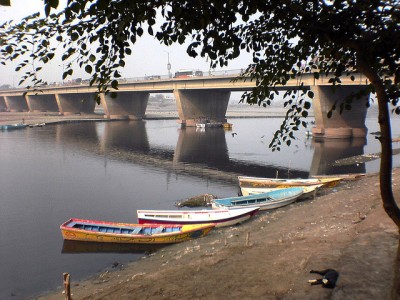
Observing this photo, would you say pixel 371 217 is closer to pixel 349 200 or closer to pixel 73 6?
pixel 349 200

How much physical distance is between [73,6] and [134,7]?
866mm

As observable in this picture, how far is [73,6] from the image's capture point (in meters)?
3.92

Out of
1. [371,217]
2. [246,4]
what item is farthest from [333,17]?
Answer: [371,217]

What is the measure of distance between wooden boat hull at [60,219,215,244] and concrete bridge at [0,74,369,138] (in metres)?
12.3

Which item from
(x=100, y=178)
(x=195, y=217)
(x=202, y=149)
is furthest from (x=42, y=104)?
(x=195, y=217)

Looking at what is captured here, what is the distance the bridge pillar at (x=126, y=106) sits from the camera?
110812 mm

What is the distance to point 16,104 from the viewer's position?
483 ft

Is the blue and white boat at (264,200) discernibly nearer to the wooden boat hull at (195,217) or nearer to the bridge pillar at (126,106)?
the wooden boat hull at (195,217)

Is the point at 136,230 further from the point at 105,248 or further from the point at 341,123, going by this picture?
the point at 341,123

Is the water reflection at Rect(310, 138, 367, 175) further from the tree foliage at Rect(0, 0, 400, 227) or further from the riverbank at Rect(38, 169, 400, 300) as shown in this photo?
the tree foliage at Rect(0, 0, 400, 227)

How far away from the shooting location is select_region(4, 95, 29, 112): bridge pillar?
14625 cm

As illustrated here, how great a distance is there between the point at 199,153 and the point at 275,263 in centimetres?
4103

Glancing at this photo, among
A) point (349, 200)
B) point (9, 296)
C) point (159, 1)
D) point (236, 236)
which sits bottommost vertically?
point (9, 296)

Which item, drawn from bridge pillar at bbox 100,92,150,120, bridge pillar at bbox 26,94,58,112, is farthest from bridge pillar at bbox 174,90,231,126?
bridge pillar at bbox 26,94,58,112
